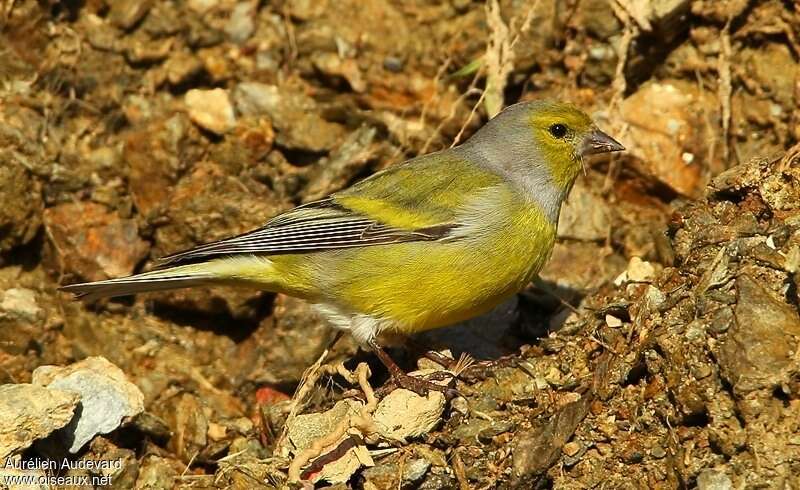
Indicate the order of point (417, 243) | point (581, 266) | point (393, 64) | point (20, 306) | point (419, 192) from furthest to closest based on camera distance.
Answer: point (393, 64), point (581, 266), point (20, 306), point (419, 192), point (417, 243)

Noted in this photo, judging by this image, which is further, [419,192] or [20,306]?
[20,306]

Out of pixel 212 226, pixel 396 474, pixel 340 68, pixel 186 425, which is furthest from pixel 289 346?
pixel 340 68

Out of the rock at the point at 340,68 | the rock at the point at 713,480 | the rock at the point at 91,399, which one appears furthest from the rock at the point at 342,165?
the rock at the point at 713,480

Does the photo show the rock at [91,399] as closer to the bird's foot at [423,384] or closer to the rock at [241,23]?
the bird's foot at [423,384]

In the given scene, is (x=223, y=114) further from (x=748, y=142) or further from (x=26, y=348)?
(x=748, y=142)

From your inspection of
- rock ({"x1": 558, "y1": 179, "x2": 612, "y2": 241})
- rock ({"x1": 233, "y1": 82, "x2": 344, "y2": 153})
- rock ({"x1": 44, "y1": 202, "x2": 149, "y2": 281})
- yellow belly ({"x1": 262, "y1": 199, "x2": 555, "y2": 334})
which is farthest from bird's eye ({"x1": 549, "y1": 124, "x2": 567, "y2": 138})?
rock ({"x1": 44, "y1": 202, "x2": 149, "y2": 281})

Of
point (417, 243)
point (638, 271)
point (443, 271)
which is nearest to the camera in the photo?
point (443, 271)

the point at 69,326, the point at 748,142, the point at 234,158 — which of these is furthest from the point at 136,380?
the point at 748,142

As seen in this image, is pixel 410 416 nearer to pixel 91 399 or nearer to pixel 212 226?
pixel 91 399

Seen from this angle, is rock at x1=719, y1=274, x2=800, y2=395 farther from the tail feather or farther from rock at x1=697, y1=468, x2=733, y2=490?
the tail feather
